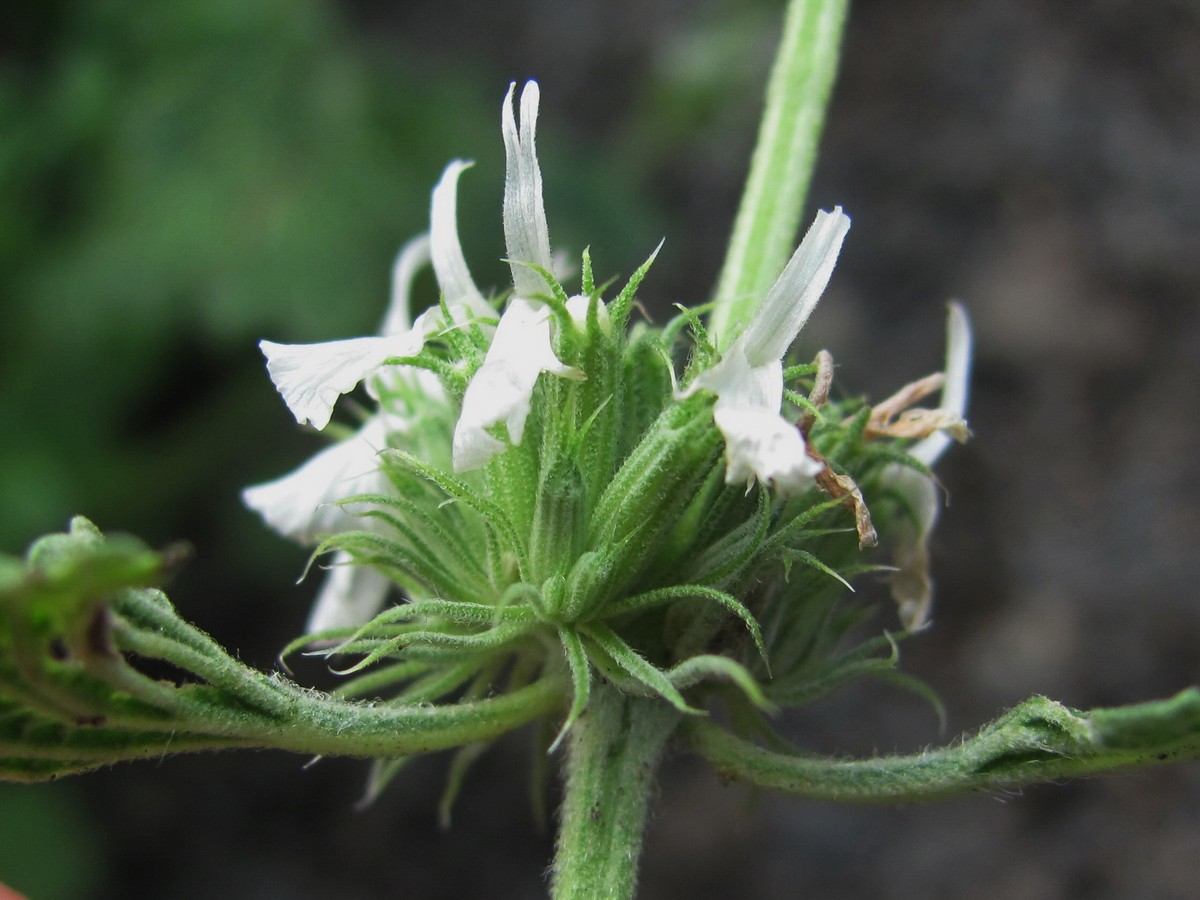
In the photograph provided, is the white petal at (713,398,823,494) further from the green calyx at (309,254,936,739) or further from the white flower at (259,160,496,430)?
the white flower at (259,160,496,430)

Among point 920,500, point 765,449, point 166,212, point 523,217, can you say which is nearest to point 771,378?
point 765,449

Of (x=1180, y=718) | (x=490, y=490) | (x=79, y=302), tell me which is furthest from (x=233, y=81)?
(x=1180, y=718)

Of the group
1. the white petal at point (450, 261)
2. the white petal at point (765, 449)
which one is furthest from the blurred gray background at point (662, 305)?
the white petal at point (765, 449)

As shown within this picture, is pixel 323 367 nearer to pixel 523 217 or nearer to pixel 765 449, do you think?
pixel 523 217

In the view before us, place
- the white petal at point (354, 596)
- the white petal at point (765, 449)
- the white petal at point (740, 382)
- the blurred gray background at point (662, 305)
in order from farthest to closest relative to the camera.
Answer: the blurred gray background at point (662, 305) < the white petal at point (354, 596) < the white petal at point (740, 382) < the white petal at point (765, 449)

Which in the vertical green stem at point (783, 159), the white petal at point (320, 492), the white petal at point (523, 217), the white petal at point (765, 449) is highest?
the vertical green stem at point (783, 159)

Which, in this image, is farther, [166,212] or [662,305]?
[662,305]

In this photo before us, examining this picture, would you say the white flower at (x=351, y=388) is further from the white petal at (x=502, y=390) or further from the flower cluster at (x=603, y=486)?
the white petal at (x=502, y=390)
